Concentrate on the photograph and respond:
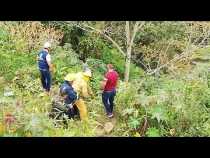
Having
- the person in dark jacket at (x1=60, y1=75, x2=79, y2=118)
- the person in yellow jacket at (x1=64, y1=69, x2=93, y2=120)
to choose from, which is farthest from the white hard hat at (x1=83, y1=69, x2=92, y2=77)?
the person in dark jacket at (x1=60, y1=75, x2=79, y2=118)

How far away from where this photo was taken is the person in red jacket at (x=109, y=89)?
23.1ft

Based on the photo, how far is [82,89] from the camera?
23.0 ft

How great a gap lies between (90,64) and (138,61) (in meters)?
0.64

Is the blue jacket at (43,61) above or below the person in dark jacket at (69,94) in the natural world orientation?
above

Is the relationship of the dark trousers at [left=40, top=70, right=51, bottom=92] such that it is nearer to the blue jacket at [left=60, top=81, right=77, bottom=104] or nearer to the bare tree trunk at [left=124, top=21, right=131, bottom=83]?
the blue jacket at [left=60, top=81, right=77, bottom=104]

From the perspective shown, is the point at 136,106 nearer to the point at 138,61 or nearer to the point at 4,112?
the point at 138,61

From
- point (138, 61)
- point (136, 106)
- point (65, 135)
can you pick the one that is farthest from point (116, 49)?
point (65, 135)

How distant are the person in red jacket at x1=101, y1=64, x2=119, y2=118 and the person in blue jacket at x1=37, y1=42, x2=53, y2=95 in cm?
72

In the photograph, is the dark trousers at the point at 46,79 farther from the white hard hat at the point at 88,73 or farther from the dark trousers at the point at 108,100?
the dark trousers at the point at 108,100

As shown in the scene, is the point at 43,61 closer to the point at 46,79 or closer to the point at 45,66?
the point at 45,66

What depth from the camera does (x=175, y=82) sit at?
709 cm

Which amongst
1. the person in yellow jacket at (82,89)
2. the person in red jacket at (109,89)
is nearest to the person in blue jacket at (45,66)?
the person in yellow jacket at (82,89)

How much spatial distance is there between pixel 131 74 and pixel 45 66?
3.73ft

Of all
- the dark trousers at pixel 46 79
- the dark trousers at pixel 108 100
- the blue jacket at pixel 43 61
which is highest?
the blue jacket at pixel 43 61
